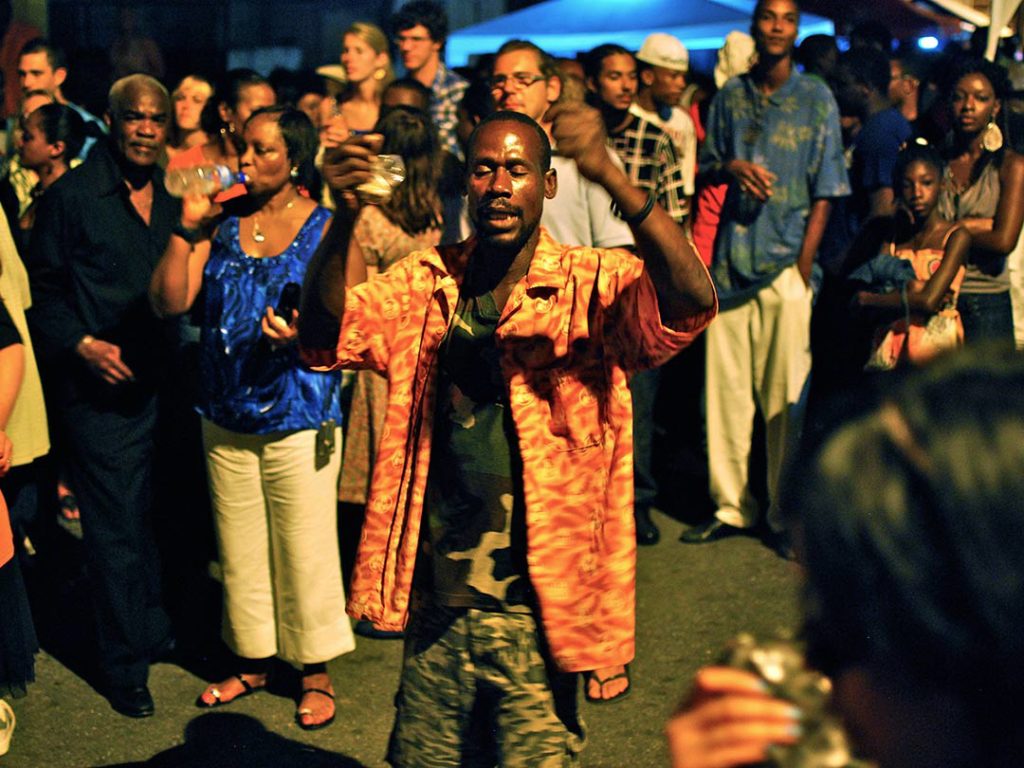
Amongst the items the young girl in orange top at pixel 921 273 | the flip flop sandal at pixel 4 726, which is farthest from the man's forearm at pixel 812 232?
the flip flop sandal at pixel 4 726

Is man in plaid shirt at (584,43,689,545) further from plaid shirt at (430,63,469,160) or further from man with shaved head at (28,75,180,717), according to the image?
man with shaved head at (28,75,180,717)

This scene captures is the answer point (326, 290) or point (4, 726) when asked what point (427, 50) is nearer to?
point (4, 726)

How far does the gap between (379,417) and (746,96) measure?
2508 mm

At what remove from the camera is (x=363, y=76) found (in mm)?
7652

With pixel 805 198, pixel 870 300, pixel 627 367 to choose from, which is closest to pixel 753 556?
pixel 870 300

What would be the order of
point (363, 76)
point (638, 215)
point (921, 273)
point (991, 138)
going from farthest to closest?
point (363, 76) < point (991, 138) < point (921, 273) < point (638, 215)

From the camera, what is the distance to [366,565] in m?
3.47

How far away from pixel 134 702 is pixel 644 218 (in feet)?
10.4

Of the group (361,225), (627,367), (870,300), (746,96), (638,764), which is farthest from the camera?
(746,96)

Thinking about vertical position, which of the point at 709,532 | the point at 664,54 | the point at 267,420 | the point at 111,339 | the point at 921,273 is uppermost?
the point at 664,54

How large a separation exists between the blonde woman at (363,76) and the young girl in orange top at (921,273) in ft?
9.43

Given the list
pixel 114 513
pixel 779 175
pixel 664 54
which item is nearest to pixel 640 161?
pixel 779 175

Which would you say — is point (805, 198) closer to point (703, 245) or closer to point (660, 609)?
point (703, 245)

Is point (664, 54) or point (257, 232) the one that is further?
point (664, 54)
